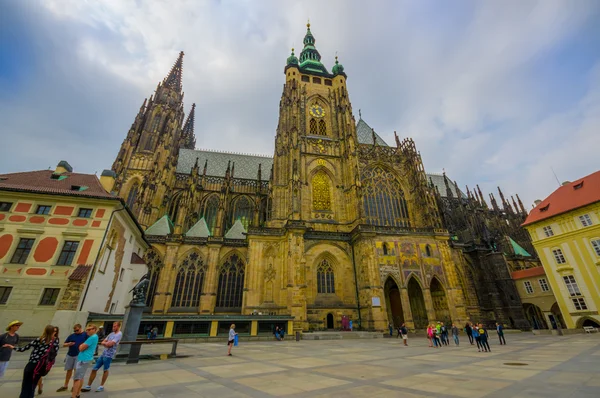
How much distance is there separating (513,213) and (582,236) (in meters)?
28.3

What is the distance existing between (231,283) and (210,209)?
41.1 ft

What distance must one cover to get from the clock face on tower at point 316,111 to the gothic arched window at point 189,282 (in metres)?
22.8

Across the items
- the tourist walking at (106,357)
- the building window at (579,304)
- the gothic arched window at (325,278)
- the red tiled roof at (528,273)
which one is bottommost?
the tourist walking at (106,357)

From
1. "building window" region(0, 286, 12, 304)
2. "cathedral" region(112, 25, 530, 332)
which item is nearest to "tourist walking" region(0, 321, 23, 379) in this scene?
"building window" region(0, 286, 12, 304)

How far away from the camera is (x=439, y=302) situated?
2489 centimetres

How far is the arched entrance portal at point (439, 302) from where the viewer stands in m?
24.1

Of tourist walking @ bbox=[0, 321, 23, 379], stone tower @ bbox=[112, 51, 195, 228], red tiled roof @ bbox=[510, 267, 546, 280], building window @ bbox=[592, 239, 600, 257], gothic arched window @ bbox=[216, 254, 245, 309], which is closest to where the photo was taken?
tourist walking @ bbox=[0, 321, 23, 379]

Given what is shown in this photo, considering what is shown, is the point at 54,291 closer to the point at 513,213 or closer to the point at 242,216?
the point at 242,216

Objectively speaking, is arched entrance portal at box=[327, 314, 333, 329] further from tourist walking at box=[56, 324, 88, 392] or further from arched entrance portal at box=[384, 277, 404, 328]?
tourist walking at box=[56, 324, 88, 392]

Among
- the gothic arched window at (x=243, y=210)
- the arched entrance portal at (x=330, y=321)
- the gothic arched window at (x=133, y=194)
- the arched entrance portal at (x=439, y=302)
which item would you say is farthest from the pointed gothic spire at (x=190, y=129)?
the arched entrance portal at (x=439, y=302)

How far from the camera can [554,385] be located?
540cm

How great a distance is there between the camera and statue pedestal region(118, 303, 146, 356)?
10.2m

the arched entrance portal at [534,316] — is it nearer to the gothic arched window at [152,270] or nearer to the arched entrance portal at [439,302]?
the arched entrance portal at [439,302]

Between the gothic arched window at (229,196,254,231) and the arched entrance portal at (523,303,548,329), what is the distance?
122ft
